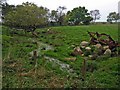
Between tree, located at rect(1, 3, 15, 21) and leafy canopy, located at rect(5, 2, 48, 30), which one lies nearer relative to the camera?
leafy canopy, located at rect(5, 2, 48, 30)

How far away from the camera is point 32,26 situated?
49688mm

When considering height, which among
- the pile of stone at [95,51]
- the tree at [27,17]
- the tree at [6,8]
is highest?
the tree at [6,8]

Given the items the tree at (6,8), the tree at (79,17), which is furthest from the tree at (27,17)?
the tree at (79,17)

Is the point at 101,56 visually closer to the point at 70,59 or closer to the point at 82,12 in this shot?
the point at 70,59

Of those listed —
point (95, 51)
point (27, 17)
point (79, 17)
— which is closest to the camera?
point (95, 51)

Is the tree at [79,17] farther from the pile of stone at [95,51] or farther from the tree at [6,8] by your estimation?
the pile of stone at [95,51]

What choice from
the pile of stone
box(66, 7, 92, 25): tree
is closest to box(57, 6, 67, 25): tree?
box(66, 7, 92, 25): tree

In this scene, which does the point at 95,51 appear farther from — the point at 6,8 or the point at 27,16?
the point at 6,8

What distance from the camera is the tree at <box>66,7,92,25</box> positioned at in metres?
82.4

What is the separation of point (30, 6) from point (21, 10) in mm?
2452

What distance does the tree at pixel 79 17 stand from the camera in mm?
82438

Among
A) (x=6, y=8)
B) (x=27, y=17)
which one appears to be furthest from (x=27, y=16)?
(x=6, y=8)

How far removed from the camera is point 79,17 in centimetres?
8338

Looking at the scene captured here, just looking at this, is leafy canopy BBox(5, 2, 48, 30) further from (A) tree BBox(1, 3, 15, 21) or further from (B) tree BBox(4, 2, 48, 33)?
(A) tree BBox(1, 3, 15, 21)
